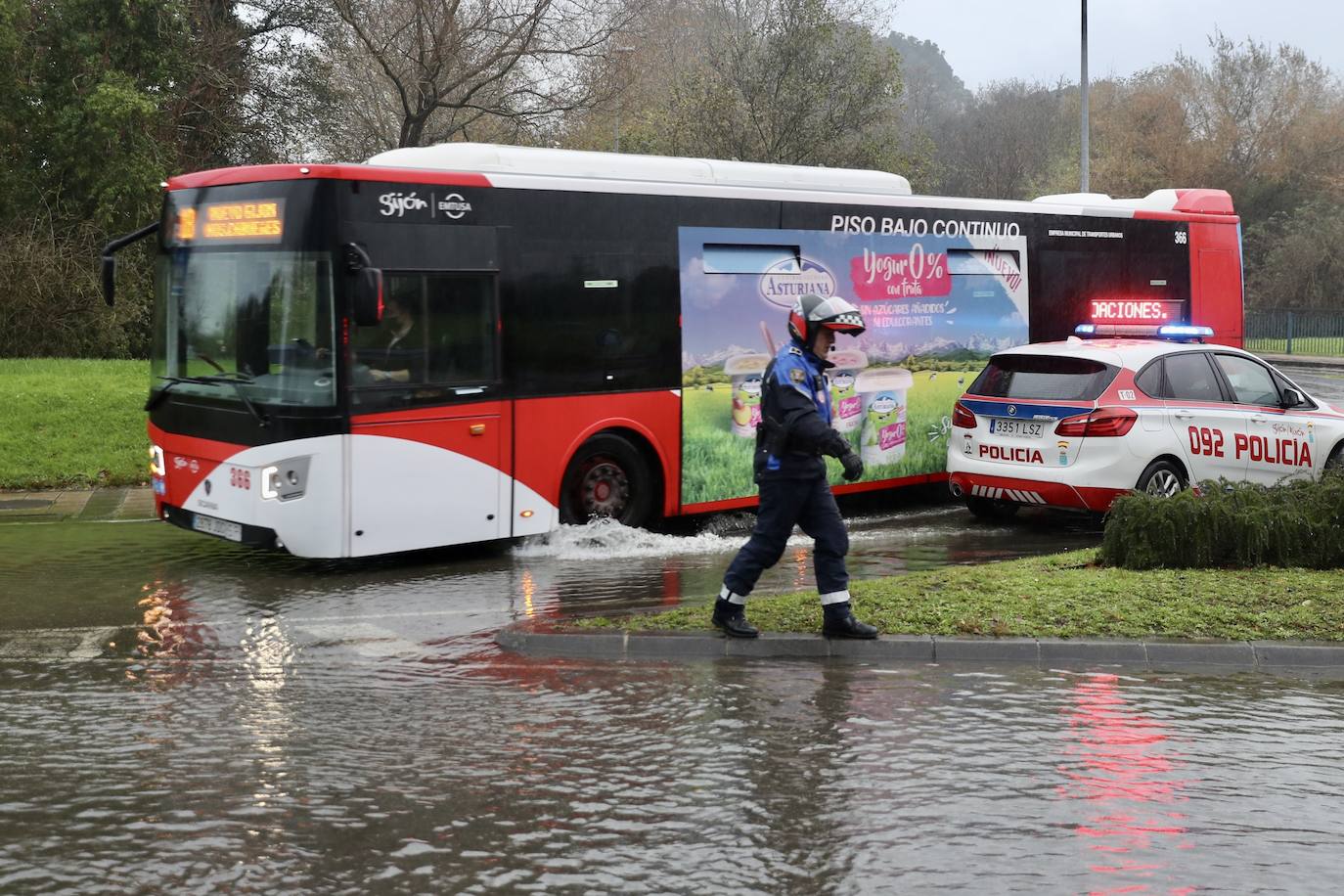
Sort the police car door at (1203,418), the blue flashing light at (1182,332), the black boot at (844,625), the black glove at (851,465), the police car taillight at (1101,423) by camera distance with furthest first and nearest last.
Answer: the blue flashing light at (1182,332) < the police car door at (1203,418) < the police car taillight at (1101,423) < the black boot at (844,625) < the black glove at (851,465)

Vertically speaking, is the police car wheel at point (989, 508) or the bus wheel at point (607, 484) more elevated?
the bus wheel at point (607, 484)

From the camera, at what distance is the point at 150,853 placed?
16.7 ft

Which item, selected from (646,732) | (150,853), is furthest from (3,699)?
(646,732)

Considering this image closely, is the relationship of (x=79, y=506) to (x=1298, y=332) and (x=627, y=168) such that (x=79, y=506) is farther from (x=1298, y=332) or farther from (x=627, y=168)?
(x=1298, y=332)

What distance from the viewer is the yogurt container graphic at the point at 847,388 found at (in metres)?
13.6

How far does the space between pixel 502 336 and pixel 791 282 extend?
120 inches

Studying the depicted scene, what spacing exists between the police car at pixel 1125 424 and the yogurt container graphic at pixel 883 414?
639 millimetres

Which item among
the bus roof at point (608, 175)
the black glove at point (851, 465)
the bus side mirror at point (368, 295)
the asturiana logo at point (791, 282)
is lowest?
the black glove at point (851, 465)

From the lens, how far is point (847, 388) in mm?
13766

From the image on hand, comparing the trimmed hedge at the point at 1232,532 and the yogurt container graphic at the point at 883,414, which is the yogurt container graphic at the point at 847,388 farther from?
the trimmed hedge at the point at 1232,532

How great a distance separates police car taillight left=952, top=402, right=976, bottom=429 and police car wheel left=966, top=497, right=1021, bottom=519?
730mm

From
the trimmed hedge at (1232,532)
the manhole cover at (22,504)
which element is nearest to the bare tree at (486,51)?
the manhole cover at (22,504)

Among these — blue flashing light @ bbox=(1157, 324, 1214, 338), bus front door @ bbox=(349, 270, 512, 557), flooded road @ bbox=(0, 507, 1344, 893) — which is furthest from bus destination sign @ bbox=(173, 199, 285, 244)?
blue flashing light @ bbox=(1157, 324, 1214, 338)

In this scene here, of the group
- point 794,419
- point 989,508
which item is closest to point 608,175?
point 794,419
